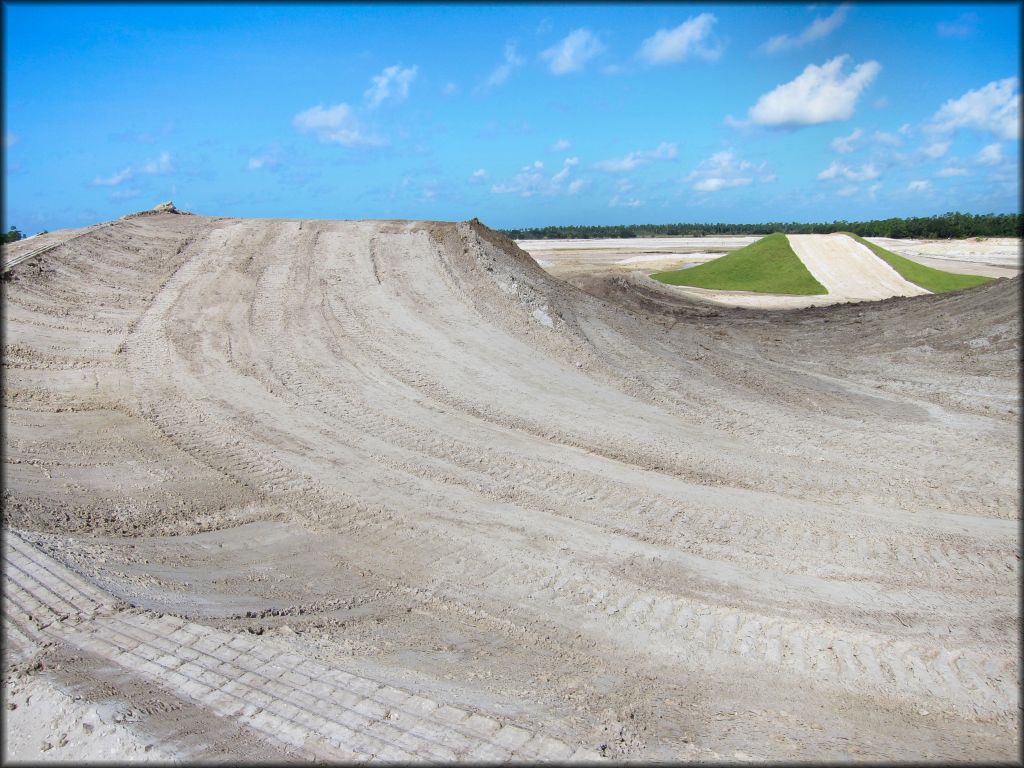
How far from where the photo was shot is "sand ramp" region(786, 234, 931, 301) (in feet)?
78.2

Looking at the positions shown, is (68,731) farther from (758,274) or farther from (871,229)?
(871,229)

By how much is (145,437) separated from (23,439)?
1.41 m

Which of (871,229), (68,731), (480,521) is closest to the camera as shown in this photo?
(68,731)

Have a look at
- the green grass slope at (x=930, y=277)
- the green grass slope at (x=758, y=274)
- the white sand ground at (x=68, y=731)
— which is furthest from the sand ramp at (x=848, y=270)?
the white sand ground at (x=68, y=731)

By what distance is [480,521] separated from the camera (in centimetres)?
690

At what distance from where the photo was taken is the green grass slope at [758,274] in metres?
25.5

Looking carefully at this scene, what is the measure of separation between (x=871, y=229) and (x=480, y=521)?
185 ft

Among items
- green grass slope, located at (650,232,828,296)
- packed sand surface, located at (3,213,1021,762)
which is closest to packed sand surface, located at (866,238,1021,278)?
green grass slope, located at (650,232,828,296)

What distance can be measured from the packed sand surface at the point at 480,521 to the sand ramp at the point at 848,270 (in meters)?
9.70

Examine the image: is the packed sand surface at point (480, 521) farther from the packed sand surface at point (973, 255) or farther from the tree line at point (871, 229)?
the tree line at point (871, 229)

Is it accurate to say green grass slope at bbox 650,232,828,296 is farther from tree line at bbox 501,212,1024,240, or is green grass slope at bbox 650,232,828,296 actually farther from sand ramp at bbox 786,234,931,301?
tree line at bbox 501,212,1024,240

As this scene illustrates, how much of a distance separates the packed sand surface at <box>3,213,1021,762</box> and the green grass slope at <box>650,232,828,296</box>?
11.0 metres

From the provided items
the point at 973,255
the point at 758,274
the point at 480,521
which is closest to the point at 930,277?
the point at 758,274

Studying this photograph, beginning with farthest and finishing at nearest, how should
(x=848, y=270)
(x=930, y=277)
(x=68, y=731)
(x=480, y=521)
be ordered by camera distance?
1. (x=848, y=270)
2. (x=930, y=277)
3. (x=480, y=521)
4. (x=68, y=731)
